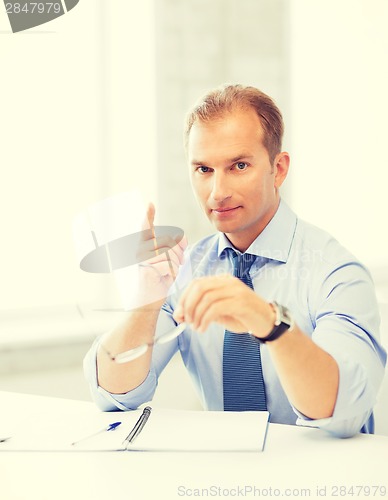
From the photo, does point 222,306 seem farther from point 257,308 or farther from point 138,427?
point 138,427

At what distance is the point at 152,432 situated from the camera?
111cm

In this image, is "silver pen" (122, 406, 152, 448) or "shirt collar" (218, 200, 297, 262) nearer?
"silver pen" (122, 406, 152, 448)

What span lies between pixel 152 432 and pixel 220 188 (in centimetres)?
47

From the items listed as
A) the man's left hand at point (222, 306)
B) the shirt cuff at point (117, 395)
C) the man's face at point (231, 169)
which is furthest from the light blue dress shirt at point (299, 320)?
the man's left hand at point (222, 306)

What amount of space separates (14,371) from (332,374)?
139cm

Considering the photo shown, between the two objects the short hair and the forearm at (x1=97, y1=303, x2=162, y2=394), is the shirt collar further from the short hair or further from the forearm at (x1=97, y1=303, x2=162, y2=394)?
the forearm at (x1=97, y1=303, x2=162, y2=394)

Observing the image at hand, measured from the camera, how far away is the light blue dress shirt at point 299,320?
1.12 metres

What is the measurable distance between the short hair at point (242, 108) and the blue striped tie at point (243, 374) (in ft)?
1.22

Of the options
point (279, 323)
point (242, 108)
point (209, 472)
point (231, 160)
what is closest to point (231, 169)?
point (231, 160)

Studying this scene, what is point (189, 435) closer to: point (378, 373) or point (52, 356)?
point (378, 373)

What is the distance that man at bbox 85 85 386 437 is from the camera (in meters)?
1.06

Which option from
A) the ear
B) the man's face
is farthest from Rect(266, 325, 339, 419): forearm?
the ear

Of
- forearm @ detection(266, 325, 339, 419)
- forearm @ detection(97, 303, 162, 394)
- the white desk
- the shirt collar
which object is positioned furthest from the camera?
the shirt collar

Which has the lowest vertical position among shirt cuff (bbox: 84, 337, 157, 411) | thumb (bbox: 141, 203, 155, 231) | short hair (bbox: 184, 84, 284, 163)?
shirt cuff (bbox: 84, 337, 157, 411)
